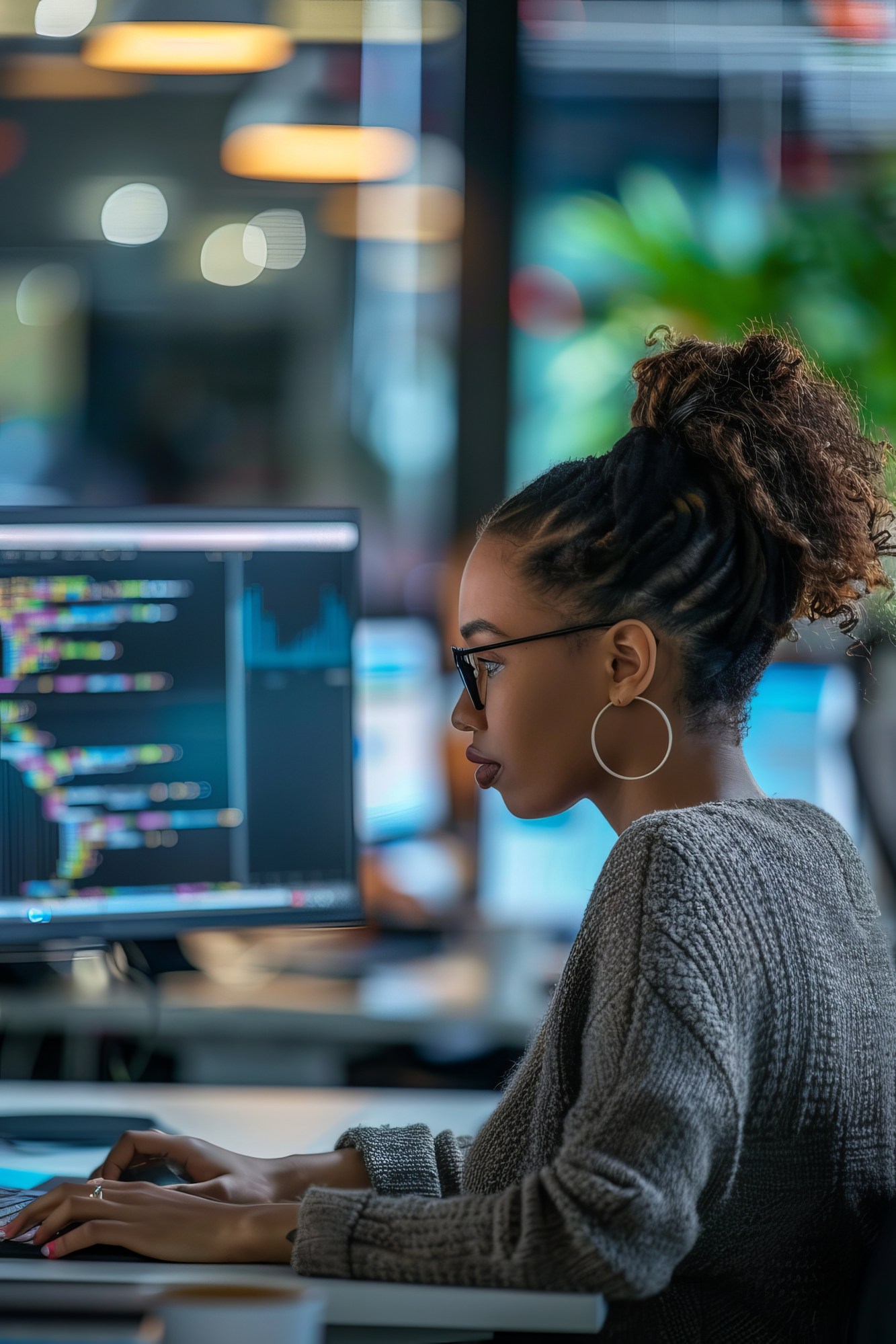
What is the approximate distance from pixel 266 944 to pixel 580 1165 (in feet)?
5.35

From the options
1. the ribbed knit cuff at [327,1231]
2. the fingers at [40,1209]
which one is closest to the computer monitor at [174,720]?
the fingers at [40,1209]

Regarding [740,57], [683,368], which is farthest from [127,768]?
[740,57]

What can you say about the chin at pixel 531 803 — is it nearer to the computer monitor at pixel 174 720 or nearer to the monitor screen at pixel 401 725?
the computer monitor at pixel 174 720

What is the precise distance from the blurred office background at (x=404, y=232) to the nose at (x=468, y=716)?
5.79 ft

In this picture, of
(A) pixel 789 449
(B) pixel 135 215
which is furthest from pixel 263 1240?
(B) pixel 135 215

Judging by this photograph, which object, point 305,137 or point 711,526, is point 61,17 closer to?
point 305,137

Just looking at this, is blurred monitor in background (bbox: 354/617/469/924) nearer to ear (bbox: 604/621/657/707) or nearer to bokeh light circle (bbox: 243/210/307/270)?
ear (bbox: 604/621/657/707)

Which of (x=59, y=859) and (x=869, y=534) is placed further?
(x=59, y=859)

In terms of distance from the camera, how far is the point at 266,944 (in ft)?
7.54

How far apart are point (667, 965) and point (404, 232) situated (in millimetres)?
2833

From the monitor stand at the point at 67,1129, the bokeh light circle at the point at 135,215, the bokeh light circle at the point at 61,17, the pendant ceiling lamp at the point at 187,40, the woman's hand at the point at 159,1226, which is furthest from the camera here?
the bokeh light circle at the point at 135,215

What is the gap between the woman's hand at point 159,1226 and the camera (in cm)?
83

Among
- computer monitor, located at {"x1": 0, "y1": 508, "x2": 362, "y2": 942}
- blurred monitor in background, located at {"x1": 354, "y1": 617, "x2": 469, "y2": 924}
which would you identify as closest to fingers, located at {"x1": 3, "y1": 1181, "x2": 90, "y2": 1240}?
computer monitor, located at {"x1": 0, "y1": 508, "x2": 362, "y2": 942}

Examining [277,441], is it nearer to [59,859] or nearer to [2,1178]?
[59,859]
